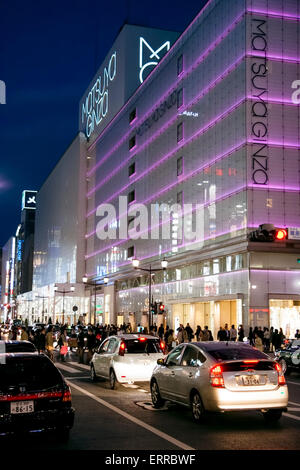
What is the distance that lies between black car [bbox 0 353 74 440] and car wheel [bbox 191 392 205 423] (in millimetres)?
2762

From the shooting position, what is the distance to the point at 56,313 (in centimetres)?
10431

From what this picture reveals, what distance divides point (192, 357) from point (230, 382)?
150cm

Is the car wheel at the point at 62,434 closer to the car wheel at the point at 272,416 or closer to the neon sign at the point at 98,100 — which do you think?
the car wheel at the point at 272,416

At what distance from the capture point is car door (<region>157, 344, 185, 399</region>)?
12414 millimetres

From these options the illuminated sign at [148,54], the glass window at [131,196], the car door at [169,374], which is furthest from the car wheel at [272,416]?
the illuminated sign at [148,54]

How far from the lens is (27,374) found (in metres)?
9.12

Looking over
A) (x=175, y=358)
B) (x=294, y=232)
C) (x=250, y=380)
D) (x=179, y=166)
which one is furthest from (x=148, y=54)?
(x=250, y=380)

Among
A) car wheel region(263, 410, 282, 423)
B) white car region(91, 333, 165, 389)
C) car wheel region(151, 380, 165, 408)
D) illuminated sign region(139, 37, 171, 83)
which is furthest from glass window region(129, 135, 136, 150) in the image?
car wheel region(263, 410, 282, 423)

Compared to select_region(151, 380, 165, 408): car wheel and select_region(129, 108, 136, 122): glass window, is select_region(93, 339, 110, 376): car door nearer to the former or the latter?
select_region(151, 380, 165, 408): car wheel

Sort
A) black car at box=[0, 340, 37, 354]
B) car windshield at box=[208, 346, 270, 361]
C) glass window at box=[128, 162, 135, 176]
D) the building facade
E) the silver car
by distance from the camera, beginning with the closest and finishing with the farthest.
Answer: the silver car, car windshield at box=[208, 346, 270, 361], black car at box=[0, 340, 37, 354], the building facade, glass window at box=[128, 162, 135, 176]

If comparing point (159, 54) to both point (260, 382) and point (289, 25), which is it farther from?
point (260, 382)

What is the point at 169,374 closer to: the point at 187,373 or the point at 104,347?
the point at 187,373

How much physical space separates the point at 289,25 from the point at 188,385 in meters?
36.1

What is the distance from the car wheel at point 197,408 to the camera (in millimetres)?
10898
